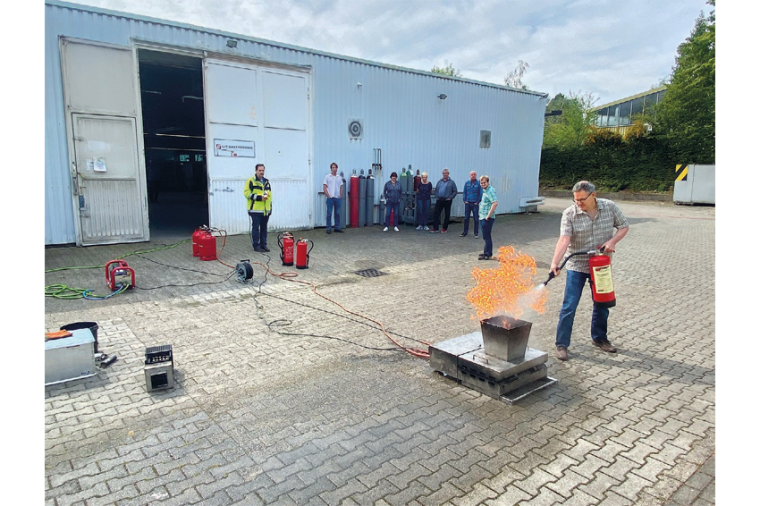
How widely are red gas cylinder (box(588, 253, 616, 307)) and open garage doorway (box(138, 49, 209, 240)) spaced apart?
10996mm

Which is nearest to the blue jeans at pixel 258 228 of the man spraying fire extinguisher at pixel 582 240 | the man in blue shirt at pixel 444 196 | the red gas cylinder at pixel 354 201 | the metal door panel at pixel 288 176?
the metal door panel at pixel 288 176

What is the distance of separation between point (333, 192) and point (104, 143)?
6.23 m

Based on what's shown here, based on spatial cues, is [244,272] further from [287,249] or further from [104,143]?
[104,143]

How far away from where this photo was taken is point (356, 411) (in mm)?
4277

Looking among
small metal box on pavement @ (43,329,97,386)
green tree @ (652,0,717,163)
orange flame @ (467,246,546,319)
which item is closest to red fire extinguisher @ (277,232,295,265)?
small metal box on pavement @ (43,329,97,386)

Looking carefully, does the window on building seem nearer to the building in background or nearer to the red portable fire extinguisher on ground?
the red portable fire extinguisher on ground

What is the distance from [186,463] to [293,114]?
12173 mm

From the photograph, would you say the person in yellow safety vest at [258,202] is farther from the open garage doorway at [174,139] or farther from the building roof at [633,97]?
the building roof at [633,97]

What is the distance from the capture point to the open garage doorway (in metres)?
14.5

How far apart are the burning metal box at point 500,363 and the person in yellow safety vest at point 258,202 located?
716 centimetres

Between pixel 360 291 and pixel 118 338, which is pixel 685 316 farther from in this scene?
pixel 118 338
